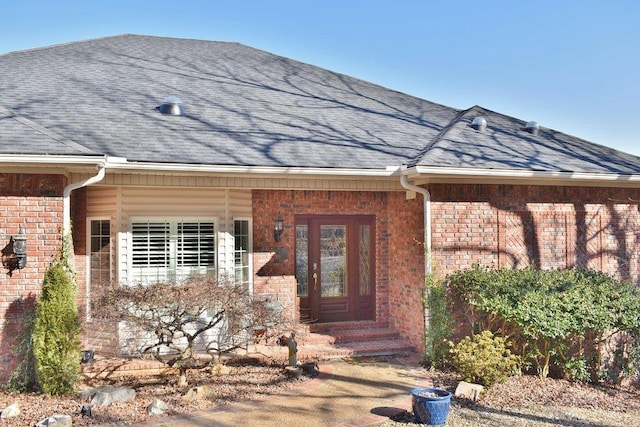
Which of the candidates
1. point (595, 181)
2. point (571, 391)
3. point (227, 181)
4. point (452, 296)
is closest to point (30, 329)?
point (227, 181)

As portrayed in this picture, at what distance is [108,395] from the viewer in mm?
5961

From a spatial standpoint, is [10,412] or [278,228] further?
[278,228]

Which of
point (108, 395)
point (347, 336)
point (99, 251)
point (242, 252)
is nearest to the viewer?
point (108, 395)

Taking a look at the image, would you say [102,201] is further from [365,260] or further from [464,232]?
[464,232]

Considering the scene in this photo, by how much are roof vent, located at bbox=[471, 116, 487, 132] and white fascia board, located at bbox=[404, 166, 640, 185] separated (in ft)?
6.40

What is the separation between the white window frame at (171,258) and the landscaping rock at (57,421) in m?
2.79

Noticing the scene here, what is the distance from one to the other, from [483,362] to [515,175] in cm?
323

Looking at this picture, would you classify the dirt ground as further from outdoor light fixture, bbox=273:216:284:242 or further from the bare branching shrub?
outdoor light fixture, bbox=273:216:284:242

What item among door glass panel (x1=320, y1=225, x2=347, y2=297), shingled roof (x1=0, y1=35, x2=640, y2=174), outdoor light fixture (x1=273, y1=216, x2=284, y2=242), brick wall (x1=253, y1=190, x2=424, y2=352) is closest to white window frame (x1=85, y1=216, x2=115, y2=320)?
shingled roof (x1=0, y1=35, x2=640, y2=174)

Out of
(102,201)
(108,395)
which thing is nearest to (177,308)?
(108,395)

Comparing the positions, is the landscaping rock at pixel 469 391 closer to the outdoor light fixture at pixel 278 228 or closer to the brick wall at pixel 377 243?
the brick wall at pixel 377 243

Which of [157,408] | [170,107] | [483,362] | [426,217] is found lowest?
[157,408]

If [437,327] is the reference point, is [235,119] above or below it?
above

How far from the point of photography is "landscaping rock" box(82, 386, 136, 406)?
19.3 ft
